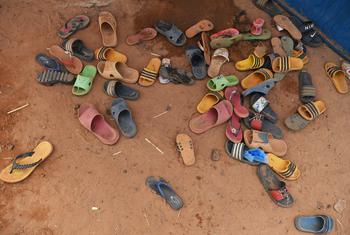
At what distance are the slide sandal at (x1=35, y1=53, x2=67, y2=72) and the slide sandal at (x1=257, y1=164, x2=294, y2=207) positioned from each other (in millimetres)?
2668

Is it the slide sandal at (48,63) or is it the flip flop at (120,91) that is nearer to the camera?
the flip flop at (120,91)

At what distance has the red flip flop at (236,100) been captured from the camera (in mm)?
3957

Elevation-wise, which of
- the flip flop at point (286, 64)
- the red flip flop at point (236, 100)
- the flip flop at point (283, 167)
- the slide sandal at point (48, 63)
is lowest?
the slide sandal at point (48, 63)

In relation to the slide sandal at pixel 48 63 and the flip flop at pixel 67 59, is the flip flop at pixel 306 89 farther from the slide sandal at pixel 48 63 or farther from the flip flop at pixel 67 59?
the slide sandal at pixel 48 63

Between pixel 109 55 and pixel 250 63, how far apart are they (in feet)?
5.98

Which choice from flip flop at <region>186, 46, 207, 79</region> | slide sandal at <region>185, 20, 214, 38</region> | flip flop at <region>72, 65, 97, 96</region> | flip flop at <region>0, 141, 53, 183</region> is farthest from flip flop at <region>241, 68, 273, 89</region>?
flip flop at <region>0, 141, 53, 183</region>

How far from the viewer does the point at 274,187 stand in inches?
143

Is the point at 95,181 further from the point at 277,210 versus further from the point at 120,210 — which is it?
the point at 277,210

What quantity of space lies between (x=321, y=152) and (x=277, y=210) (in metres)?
0.93

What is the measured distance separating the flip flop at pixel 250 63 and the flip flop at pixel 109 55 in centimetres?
148

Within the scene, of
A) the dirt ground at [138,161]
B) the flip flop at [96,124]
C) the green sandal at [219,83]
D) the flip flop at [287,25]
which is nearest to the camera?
the dirt ground at [138,161]

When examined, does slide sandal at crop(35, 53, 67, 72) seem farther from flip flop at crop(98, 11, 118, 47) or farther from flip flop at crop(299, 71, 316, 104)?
flip flop at crop(299, 71, 316, 104)

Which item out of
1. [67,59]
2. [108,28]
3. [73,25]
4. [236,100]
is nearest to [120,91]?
[67,59]

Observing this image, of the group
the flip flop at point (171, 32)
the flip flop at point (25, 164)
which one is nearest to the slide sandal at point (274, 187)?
the flip flop at point (171, 32)
